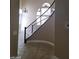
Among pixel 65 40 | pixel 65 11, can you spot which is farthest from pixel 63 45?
pixel 65 11

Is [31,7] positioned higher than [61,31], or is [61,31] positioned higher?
[31,7]

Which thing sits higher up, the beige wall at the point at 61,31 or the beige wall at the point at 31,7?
the beige wall at the point at 31,7

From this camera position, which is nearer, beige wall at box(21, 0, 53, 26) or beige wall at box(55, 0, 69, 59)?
beige wall at box(55, 0, 69, 59)

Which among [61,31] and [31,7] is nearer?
[61,31]

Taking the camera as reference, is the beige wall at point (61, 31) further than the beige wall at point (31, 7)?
No

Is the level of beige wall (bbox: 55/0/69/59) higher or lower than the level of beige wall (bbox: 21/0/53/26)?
lower

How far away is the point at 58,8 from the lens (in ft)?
11.9
